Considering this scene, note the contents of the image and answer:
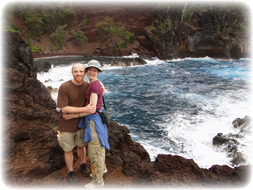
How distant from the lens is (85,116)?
253 cm

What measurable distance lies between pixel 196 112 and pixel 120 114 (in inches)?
169

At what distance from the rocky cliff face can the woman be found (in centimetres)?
3327

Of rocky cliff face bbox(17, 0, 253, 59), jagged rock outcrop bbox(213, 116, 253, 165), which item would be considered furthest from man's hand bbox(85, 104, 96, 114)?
rocky cliff face bbox(17, 0, 253, 59)

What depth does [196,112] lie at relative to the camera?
8203 millimetres

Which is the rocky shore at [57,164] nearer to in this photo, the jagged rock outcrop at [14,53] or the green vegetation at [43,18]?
the jagged rock outcrop at [14,53]

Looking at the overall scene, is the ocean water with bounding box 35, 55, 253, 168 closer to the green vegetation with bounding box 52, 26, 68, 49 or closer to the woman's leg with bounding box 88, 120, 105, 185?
the woman's leg with bounding box 88, 120, 105, 185

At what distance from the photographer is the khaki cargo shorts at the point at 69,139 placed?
2.52 m

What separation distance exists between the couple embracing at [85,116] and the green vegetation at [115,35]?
128 feet

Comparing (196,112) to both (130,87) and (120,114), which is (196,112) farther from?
(130,87)

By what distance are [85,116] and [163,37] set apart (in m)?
34.8

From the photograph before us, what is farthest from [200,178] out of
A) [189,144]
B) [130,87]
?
[130,87]

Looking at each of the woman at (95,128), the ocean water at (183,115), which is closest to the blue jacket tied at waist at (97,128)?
the woman at (95,128)

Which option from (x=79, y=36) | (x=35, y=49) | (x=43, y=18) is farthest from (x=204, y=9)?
(x=43, y=18)

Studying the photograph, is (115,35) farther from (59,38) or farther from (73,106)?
(73,106)
